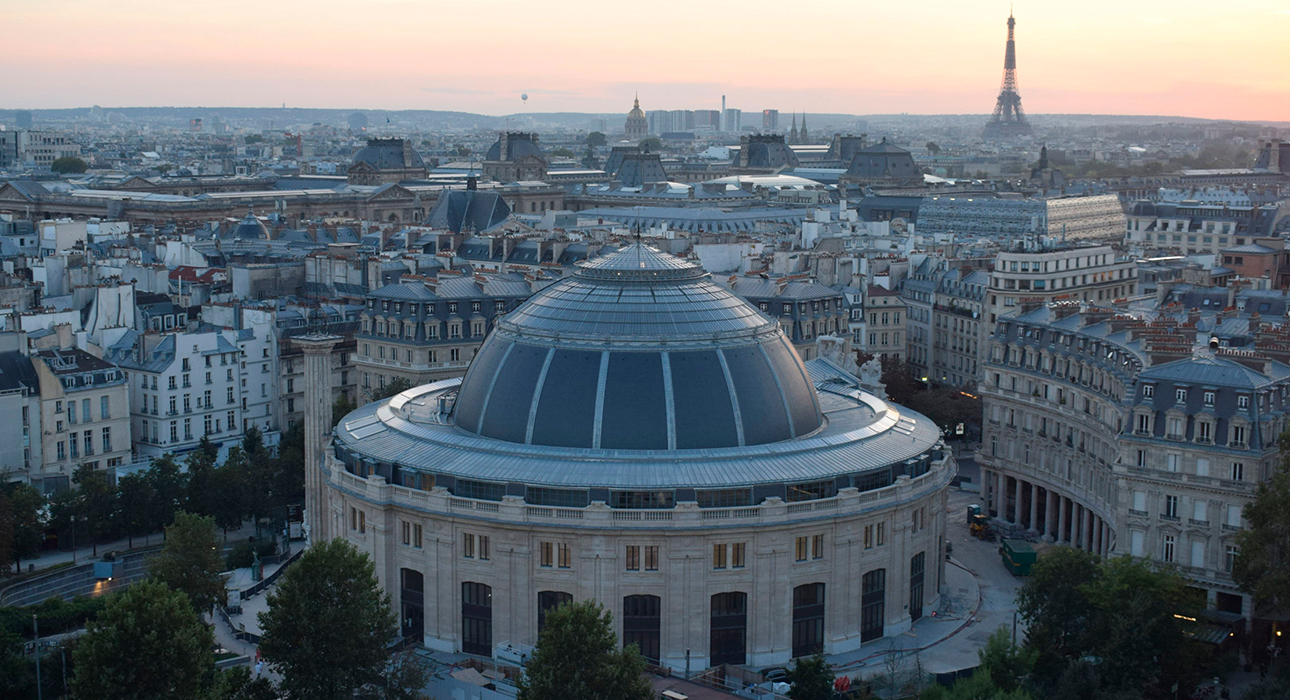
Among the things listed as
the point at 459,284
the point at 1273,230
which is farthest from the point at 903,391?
the point at 1273,230

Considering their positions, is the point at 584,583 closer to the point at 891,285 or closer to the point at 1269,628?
the point at 1269,628

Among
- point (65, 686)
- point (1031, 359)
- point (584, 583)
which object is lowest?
point (65, 686)

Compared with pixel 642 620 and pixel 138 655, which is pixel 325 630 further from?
pixel 642 620

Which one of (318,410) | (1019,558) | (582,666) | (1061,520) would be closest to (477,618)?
(582,666)

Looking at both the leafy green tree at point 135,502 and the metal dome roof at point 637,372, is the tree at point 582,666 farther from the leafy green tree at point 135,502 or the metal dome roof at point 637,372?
the leafy green tree at point 135,502

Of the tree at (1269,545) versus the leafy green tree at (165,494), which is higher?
the tree at (1269,545)

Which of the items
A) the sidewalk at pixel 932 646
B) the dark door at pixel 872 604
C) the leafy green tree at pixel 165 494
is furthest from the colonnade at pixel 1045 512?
the leafy green tree at pixel 165 494
